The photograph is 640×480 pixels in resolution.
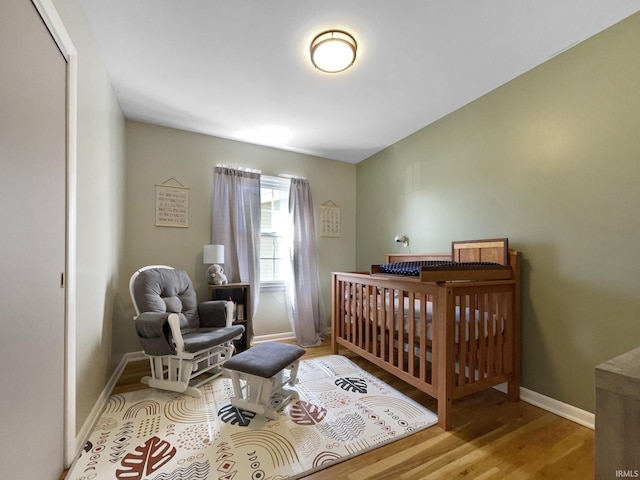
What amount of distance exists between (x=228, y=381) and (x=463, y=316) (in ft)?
6.06

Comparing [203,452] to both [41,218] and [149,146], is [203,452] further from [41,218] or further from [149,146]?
[149,146]

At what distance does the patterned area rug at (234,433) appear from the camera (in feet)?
4.09

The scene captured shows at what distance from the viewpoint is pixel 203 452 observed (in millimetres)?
1343

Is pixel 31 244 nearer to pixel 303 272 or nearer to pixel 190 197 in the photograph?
pixel 190 197

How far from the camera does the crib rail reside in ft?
5.16

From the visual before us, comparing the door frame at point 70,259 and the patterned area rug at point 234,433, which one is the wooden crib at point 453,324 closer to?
the patterned area rug at point 234,433

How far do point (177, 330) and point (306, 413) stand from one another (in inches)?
41.5

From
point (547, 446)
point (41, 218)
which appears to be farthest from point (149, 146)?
point (547, 446)

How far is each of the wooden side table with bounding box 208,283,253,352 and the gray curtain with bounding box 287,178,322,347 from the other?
606mm

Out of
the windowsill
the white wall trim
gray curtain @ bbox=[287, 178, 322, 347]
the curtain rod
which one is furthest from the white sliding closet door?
gray curtain @ bbox=[287, 178, 322, 347]

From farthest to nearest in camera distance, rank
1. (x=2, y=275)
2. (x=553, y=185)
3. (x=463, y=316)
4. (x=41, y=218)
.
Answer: (x=553, y=185) → (x=463, y=316) → (x=41, y=218) → (x=2, y=275)

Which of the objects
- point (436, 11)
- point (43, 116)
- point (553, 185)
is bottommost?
point (553, 185)

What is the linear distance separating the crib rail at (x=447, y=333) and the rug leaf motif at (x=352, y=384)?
8.0 inches

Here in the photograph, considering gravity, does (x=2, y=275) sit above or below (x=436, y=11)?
below
